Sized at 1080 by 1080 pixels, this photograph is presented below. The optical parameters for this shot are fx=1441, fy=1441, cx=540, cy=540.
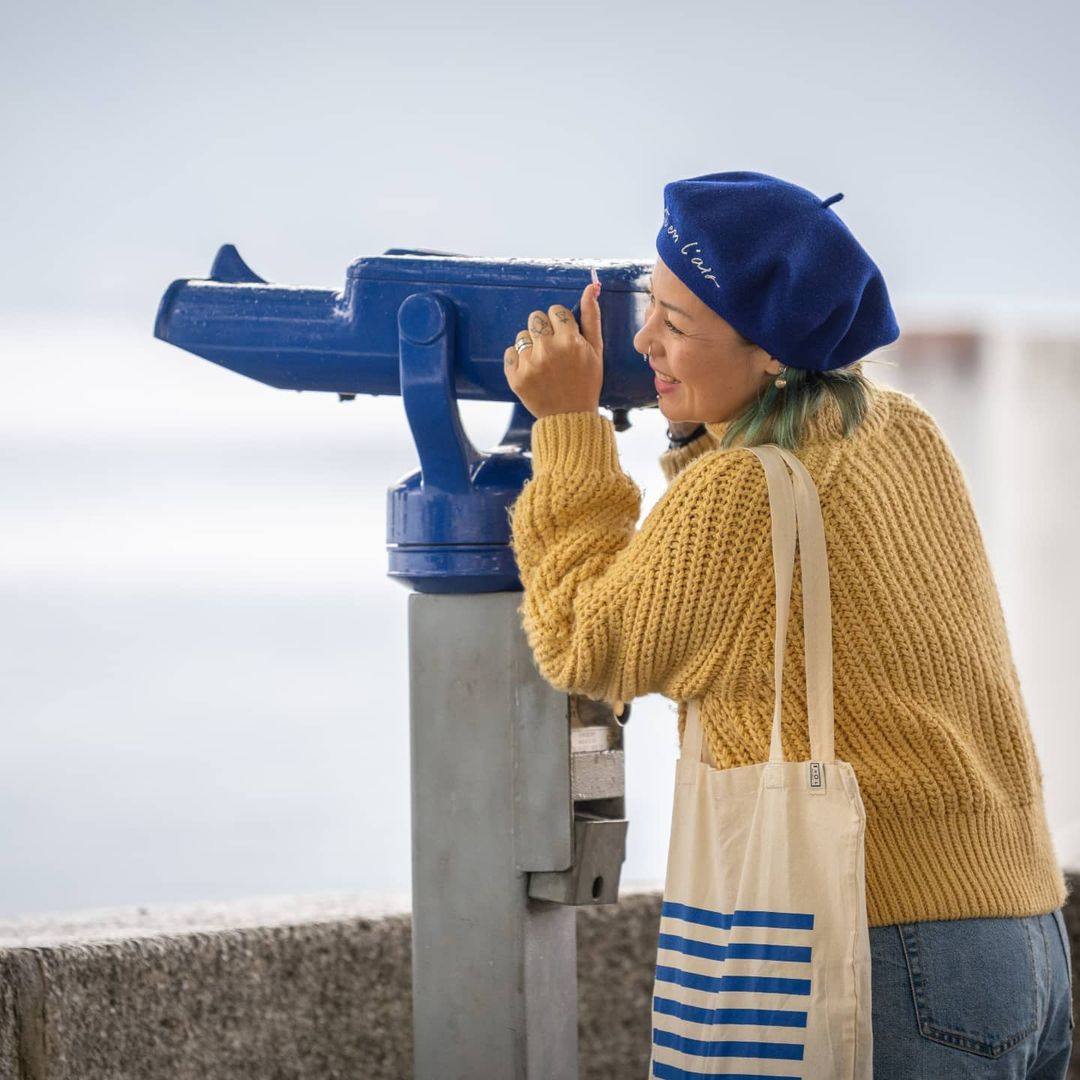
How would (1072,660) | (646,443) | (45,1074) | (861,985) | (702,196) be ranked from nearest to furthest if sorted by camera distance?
(861,985) < (702,196) < (45,1074) < (1072,660) < (646,443)

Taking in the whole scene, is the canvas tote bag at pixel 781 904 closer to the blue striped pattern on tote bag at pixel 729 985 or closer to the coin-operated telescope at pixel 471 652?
the blue striped pattern on tote bag at pixel 729 985

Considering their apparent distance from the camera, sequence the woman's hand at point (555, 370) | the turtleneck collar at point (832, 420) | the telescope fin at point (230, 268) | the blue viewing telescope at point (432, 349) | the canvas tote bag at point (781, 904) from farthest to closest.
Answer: the telescope fin at point (230, 268) < the blue viewing telescope at point (432, 349) < the woman's hand at point (555, 370) < the turtleneck collar at point (832, 420) < the canvas tote bag at point (781, 904)

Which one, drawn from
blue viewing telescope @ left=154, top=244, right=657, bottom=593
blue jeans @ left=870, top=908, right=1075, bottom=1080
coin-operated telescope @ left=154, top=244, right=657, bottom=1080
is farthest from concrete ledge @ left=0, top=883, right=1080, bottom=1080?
blue jeans @ left=870, top=908, right=1075, bottom=1080

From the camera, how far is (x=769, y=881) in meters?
1.25

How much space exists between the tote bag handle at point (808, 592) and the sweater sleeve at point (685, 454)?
15.0 inches

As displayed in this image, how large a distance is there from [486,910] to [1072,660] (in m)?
2.58

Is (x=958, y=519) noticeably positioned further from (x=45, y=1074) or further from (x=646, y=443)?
(x=646, y=443)

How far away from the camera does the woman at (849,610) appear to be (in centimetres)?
128

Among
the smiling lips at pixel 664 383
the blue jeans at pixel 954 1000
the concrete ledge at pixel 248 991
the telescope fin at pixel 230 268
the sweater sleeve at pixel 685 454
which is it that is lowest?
the concrete ledge at pixel 248 991

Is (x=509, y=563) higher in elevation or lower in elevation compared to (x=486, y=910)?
higher

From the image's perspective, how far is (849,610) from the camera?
1296mm

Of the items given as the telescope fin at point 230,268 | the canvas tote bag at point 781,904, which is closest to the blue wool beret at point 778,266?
the canvas tote bag at point 781,904

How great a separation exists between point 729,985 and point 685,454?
63 centimetres

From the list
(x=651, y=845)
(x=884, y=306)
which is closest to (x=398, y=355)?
(x=884, y=306)
